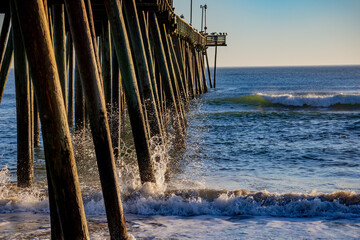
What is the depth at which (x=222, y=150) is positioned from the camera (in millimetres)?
11031

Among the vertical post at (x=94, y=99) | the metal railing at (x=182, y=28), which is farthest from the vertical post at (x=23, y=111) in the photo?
the metal railing at (x=182, y=28)

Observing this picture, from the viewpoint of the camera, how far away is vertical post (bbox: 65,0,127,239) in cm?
312

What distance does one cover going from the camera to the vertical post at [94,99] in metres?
3.12

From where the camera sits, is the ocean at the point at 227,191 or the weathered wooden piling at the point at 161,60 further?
the weathered wooden piling at the point at 161,60

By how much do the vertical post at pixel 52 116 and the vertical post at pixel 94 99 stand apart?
0.52 metres

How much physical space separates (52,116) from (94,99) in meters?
0.64

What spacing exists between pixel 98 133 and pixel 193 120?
14.4m

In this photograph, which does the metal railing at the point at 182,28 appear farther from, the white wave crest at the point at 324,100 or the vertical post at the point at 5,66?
the white wave crest at the point at 324,100

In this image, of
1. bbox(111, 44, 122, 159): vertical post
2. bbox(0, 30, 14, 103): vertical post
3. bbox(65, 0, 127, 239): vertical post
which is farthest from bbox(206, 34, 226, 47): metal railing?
bbox(65, 0, 127, 239): vertical post

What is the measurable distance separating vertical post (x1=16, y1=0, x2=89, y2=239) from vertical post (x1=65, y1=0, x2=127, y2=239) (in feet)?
1.71

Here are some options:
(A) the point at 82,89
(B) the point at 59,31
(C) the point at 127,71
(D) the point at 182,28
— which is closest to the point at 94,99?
(A) the point at 82,89

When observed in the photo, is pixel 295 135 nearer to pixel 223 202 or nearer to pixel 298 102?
pixel 223 202

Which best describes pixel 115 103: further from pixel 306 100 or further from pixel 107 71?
pixel 306 100

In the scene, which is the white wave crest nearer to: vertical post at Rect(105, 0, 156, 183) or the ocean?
the ocean
